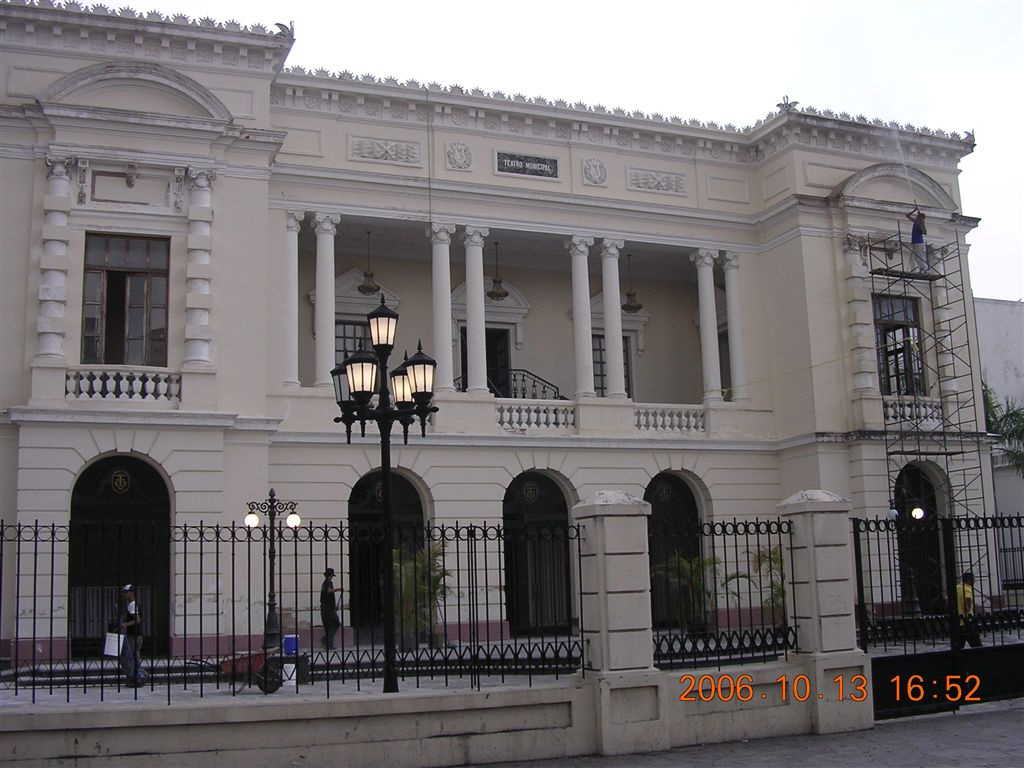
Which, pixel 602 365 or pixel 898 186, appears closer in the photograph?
pixel 898 186

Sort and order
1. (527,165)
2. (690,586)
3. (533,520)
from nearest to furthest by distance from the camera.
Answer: (690,586)
(533,520)
(527,165)

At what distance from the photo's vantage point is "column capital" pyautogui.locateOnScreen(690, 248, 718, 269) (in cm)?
2769

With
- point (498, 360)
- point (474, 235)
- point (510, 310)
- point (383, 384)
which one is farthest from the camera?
point (498, 360)

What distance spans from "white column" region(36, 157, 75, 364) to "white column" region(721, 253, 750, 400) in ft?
48.5

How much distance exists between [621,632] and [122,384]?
40.2 ft

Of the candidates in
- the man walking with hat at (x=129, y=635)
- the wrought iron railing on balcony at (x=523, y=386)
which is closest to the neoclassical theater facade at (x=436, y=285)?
the wrought iron railing on balcony at (x=523, y=386)

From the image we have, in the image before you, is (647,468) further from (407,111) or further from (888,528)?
(888,528)

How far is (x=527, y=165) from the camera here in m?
26.2

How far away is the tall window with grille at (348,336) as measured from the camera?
26547mm

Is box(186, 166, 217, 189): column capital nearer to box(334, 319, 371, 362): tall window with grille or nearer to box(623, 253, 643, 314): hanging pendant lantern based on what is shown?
box(334, 319, 371, 362): tall window with grille

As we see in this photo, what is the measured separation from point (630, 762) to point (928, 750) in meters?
2.94

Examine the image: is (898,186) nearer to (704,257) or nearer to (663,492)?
(704,257)

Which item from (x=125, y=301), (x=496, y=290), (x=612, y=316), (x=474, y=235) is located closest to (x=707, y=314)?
(x=612, y=316)

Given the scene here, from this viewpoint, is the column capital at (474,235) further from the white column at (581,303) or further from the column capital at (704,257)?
the column capital at (704,257)
